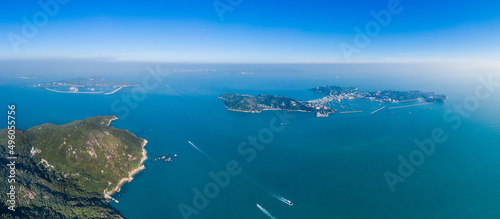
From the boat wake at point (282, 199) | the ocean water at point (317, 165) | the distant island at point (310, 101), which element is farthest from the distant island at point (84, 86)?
the boat wake at point (282, 199)

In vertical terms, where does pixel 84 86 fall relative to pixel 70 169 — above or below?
below

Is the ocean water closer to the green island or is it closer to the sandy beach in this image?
the sandy beach

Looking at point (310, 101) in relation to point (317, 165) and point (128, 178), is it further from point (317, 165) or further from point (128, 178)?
point (128, 178)

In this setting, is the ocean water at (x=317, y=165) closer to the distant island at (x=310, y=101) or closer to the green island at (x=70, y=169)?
the green island at (x=70, y=169)

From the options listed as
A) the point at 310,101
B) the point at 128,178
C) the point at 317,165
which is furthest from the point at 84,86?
the point at 317,165

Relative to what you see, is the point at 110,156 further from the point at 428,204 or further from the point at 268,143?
the point at 428,204

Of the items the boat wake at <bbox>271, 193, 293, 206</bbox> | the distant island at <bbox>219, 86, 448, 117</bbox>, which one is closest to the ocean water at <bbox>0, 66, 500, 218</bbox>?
the boat wake at <bbox>271, 193, 293, 206</bbox>
